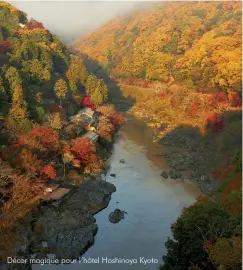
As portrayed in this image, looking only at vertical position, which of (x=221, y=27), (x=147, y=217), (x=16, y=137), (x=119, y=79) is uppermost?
(x=221, y=27)

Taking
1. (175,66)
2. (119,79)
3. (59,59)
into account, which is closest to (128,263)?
(59,59)

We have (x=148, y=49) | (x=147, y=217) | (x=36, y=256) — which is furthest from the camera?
(x=148, y=49)

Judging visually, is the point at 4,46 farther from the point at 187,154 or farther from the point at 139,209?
the point at 139,209

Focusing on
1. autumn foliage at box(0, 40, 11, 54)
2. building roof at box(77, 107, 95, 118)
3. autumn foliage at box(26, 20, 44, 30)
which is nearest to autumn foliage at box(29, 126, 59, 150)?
building roof at box(77, 107, 95, 118)

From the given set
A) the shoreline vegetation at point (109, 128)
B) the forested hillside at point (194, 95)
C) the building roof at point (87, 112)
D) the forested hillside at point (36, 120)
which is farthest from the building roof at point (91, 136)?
the forested hillside at point (194, 95)

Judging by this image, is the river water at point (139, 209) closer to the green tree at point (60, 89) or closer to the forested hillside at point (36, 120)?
the forested hillside at point (36, 120)

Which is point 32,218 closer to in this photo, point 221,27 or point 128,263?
point 128,263
